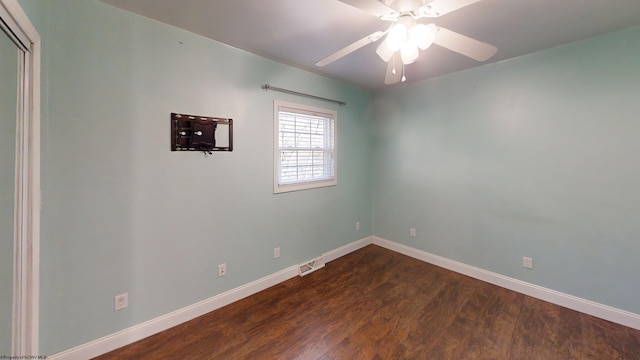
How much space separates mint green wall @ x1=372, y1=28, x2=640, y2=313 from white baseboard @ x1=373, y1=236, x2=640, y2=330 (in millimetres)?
60

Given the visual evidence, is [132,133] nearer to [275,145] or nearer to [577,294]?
[275,145]

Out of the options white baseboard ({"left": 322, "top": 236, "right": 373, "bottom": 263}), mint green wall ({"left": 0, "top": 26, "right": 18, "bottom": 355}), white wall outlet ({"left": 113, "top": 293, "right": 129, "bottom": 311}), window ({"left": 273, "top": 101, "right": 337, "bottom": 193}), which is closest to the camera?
mint green wall ({"left": 0, "top": 26, "right": 18, "bottom": 355})

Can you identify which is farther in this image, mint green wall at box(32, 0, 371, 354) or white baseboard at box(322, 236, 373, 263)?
white baseboard at box(322, 236, 373, 263)

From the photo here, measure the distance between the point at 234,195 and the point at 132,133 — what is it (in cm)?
95

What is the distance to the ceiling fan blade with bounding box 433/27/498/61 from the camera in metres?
1.35

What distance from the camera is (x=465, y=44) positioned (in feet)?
4.62

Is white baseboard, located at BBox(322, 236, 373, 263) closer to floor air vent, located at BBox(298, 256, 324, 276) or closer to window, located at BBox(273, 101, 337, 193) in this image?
floor air vent, located at BBox(298, 256, 324, 276)

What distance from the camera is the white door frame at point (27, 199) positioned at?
1.28 metres

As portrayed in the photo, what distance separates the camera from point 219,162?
7.45 ft

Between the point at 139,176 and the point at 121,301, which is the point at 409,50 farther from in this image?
the point at 121,301

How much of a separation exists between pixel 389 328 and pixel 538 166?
221 centimetres

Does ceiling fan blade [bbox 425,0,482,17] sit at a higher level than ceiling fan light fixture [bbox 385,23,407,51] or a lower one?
higher

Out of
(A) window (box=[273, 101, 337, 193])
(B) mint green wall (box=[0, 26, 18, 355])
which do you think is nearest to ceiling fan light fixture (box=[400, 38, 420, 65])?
(A) window (box=[273, 101, 337, 193])

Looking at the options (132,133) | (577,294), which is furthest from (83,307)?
(577,294)
